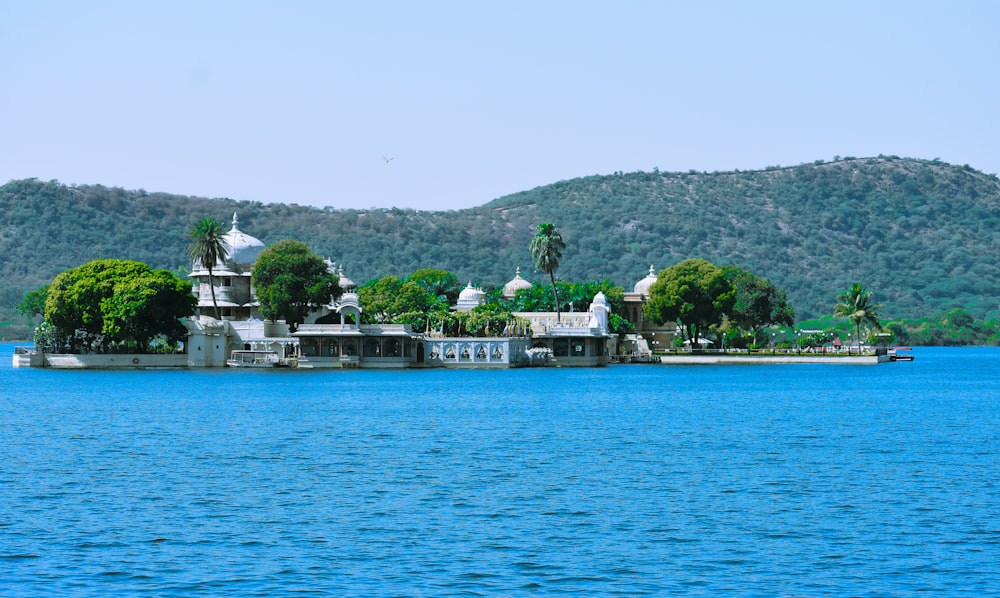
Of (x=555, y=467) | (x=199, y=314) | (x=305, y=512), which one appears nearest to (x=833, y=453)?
(x=555, y=467)

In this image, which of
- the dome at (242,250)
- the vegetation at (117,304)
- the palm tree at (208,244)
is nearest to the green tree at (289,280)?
the palm tree at (208,244)

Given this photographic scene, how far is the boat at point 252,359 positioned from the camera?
115781mm

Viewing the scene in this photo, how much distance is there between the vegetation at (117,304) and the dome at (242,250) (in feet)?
41.2

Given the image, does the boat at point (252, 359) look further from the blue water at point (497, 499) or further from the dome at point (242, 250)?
the blue water at point (497, 499)

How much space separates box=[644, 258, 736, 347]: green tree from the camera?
134750mm

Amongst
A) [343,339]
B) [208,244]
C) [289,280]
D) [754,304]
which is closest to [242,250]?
[208,244]

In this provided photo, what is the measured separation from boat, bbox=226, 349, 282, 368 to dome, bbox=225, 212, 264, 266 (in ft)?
35.4

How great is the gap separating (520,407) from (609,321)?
73.5 m

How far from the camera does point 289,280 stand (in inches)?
4464

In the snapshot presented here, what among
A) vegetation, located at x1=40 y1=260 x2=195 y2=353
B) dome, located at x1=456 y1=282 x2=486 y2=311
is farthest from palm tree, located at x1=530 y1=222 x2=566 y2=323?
vegetation, located at x1=40 y1=260 x2=195 y2=353

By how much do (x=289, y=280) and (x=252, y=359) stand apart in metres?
8.45

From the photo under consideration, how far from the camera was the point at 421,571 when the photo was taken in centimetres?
2594

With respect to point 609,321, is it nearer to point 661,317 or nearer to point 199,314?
point 661,317

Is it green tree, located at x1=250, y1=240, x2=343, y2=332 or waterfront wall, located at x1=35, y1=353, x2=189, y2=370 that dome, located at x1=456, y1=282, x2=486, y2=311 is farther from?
waterfront wall, located at x1=35, y1=353, x2=189, y2=370
